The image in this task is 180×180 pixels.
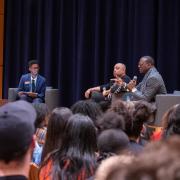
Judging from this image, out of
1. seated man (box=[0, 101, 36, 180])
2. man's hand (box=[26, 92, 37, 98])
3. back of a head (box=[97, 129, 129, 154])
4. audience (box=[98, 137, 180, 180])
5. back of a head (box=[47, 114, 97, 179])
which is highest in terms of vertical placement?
audience (box=[98, 137, 180, 180])

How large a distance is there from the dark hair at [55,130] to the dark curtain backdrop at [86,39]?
548 centimetres

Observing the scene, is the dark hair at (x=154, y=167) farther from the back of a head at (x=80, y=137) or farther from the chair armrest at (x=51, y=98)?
the chair armrest at (x=51, y=98)

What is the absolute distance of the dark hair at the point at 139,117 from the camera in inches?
96.3

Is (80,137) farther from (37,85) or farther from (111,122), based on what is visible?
(37,85)

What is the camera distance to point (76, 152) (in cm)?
198

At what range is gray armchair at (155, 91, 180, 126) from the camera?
5.53m

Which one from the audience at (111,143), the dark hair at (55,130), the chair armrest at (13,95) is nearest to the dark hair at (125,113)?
the dark hair at (55,130)

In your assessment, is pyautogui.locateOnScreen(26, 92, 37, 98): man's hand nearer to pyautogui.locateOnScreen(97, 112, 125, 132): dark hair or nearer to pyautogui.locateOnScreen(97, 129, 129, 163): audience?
pyautogui.locateOnScreen(97, 112, 125, 132): dark hair

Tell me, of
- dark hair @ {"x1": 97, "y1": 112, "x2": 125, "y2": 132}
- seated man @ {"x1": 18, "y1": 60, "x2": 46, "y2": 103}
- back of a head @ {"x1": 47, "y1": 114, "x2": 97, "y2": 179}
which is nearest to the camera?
back of a head @ {"x1": 47, "y1": 114, "x2": 97, "y2": 179}

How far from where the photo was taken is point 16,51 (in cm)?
984

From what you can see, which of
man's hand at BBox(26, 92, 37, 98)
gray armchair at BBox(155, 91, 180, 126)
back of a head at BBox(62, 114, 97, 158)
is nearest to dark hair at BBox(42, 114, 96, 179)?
back of a head at BBox(62, 114, 97, 158)

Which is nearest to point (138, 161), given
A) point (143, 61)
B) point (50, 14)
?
point (143, 61)

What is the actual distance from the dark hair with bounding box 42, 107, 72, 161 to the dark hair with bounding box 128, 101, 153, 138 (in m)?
0.37

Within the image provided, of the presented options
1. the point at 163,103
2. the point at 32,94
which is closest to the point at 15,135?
the point at 163,103
